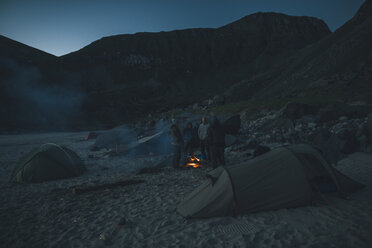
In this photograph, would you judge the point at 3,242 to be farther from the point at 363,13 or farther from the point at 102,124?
the point at 363,13

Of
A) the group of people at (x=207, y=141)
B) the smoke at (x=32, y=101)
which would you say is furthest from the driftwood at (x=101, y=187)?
the smoke at (x=32, y=101)

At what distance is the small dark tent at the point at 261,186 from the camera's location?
4824mm

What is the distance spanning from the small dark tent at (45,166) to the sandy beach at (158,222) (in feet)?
4.98

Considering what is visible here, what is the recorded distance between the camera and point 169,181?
8.10 meters

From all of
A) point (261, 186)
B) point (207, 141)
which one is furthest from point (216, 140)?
point (261, 186)

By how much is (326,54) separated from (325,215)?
42.0m

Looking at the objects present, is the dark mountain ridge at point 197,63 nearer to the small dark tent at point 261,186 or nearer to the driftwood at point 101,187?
the small dark tent at point 261,186

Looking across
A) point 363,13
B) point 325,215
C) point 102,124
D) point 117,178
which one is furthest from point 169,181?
point 363,13

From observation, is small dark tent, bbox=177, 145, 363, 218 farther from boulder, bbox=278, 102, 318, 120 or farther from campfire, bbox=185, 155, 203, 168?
boulder, bbox=278, 102, 318, 120

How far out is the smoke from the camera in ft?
155

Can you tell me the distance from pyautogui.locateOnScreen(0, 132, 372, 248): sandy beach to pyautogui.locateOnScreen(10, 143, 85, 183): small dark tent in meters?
1.52

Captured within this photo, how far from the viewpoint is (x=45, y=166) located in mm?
9125

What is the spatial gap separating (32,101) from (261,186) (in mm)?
59633

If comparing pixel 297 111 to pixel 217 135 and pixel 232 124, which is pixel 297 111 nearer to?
pixel 232 124
